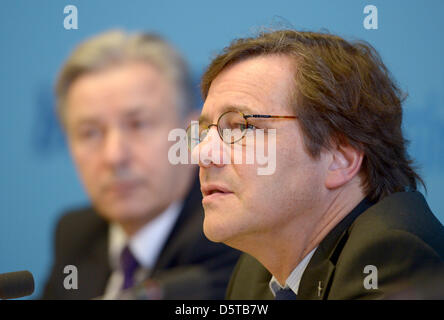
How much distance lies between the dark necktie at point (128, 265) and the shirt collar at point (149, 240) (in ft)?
0.08

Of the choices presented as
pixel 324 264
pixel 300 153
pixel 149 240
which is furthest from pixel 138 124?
pixel 324 264

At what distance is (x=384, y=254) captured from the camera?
4.54 ft

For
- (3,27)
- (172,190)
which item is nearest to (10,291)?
(172,190)

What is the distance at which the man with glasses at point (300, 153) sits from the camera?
1.66 m

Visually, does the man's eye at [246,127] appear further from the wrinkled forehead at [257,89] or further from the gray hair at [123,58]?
the gray hair at [123,58]

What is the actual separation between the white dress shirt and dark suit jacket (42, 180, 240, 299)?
39mm

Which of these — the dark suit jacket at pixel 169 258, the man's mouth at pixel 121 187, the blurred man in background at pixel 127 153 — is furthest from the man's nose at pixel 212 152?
the man's mouth at pixel 121 187

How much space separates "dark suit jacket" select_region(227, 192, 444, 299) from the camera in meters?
1.32

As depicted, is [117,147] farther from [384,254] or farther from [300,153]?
[384,254]

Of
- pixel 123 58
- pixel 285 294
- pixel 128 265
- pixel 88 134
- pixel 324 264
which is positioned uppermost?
pixel 123 58

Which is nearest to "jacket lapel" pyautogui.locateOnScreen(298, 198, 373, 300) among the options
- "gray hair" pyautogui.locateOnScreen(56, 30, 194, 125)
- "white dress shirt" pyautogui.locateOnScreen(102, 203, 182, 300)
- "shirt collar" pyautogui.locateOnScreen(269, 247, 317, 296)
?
"shirt collar" pyautogui.locateOnScreen(269, 247, 317, 296)

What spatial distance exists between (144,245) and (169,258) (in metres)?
0.22

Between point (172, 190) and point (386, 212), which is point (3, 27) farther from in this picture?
point (386, 212)
